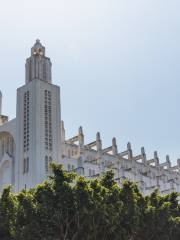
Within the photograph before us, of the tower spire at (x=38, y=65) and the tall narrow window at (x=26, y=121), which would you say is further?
the tower spire at (x=38, y=65)

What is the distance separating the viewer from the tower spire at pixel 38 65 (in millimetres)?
67062

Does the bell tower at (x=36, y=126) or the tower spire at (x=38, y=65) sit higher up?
the tower spire at (x=38, y=65)

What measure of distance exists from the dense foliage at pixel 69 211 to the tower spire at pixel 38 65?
42.4 metres

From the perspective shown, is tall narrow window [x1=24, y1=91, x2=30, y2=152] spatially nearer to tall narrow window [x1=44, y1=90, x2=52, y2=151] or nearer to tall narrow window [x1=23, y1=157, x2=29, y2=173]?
tall narrow window [x1=23, y1=157, x2=29, y2=173]

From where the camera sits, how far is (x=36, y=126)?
2388 inches

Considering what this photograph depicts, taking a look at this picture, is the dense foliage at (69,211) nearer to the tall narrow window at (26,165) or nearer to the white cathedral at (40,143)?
the white cathedral at (40,143)

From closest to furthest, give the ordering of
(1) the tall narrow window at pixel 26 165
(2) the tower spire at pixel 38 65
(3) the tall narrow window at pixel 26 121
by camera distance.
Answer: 1. (1) the tall narrow window at pixel 26 165
2. (3) the tall narrow window at pixel 26 121
3. (2) the tower spire at pixel 38 65

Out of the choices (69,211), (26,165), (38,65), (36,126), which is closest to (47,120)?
(36,126)

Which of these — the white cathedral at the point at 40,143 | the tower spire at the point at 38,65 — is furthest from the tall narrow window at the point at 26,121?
the tower spire at the point at 38,65

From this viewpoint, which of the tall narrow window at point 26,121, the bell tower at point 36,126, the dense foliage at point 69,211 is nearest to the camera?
the dense foliage at point 69,211

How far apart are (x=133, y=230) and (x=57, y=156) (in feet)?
116

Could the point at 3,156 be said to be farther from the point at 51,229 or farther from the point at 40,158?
the point at 51,229

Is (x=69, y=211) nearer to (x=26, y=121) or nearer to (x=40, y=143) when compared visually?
(x=40, y=143)

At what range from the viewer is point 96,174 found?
66.9m
